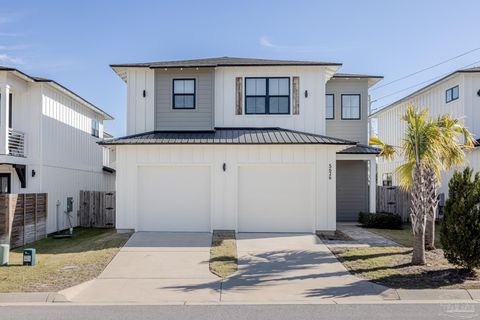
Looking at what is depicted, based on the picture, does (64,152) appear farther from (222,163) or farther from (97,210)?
(222,163)

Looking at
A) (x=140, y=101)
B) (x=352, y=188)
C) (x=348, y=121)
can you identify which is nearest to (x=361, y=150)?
(x=348, y=121)

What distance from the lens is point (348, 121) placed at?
20.1m

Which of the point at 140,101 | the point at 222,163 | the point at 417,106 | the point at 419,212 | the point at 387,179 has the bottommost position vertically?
the point at 419,212

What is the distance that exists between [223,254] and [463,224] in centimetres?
620

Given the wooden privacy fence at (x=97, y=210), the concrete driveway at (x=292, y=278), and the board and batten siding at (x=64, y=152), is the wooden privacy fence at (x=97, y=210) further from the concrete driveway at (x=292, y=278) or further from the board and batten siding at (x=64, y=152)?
the concrete driveway at (x=292, y=278)

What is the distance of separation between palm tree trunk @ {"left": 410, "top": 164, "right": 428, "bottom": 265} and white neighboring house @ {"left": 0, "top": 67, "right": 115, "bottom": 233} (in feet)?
46.1

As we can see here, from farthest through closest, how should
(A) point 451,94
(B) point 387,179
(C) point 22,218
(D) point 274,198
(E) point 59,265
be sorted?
(B) point 387,179
(A) point 451,94
(D) point 274,198
(C) point 22,218
(E) point 59,265

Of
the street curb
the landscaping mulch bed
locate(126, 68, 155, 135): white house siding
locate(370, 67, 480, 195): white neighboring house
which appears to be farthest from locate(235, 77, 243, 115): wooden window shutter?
the street curb

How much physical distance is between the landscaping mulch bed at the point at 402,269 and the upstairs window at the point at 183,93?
8.39 metres

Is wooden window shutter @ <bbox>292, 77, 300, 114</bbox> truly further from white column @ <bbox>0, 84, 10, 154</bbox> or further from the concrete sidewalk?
white column @ <bbox>0, 84, 10, 154</bbox>

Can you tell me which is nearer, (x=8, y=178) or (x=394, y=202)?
(x=8, y=178)

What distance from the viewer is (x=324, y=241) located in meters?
13.8

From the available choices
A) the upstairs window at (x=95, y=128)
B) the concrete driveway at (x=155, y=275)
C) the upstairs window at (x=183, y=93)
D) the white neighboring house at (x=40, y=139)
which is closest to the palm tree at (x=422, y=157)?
the concrete driveway at (x=155, y=275)

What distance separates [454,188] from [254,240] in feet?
20.7
